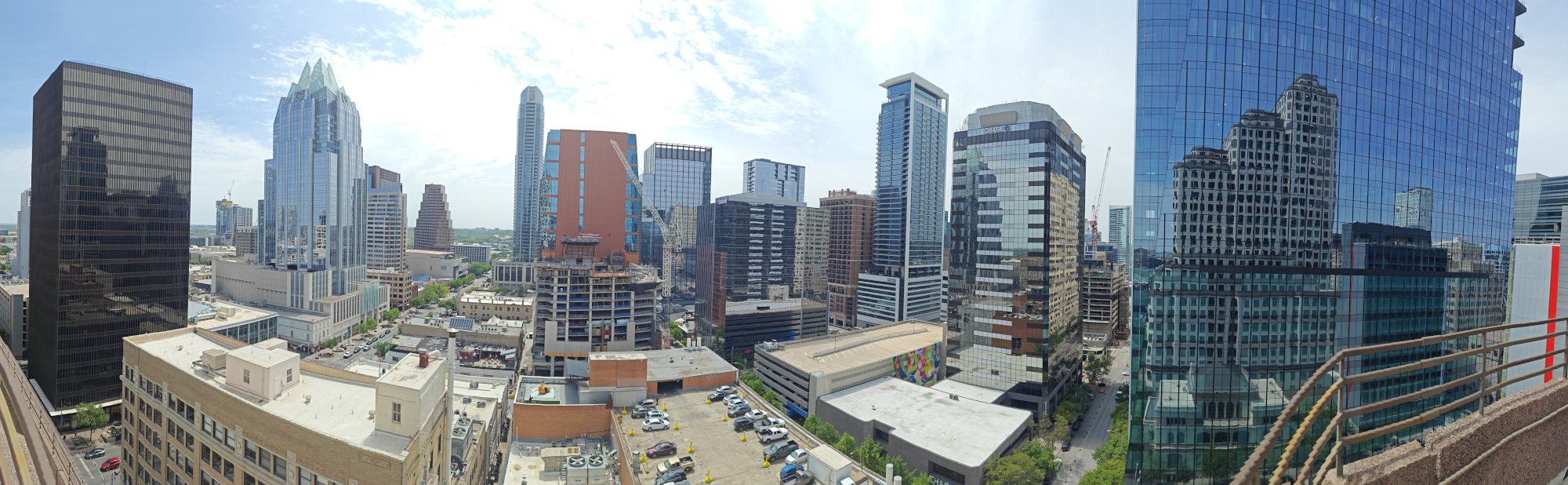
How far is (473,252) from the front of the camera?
184 meters

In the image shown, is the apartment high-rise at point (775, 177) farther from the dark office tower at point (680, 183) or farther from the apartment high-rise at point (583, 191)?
the apartment high-rise at point (583, 191)

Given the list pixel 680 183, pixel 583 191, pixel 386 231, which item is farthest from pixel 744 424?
pixel 386 231

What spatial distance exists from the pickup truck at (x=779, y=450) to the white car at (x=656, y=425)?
594 cm

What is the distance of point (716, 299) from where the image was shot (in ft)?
258

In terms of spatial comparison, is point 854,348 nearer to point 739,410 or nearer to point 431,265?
point 739,410

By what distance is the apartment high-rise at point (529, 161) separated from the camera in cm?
15088

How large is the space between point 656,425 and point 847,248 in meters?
66.7

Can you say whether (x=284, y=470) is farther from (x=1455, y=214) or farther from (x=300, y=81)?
(x=300, y=81)

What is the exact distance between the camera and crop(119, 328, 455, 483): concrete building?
49.8ft

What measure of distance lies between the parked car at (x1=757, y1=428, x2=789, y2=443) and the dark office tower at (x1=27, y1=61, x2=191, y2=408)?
4822 cm

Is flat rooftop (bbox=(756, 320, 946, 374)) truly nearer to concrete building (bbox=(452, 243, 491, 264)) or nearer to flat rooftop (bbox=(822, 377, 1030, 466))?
flat rooftop (bbox=(822, 377, 1030, 466))

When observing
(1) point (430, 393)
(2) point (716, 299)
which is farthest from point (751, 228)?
(1) point (430, 393)

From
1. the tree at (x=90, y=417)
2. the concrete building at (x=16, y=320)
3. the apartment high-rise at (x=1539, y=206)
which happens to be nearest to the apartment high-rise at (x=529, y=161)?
the concrete building at (x=16, y=320)

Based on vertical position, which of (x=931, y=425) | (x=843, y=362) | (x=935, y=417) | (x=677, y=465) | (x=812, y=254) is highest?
(x=812, y=254)
